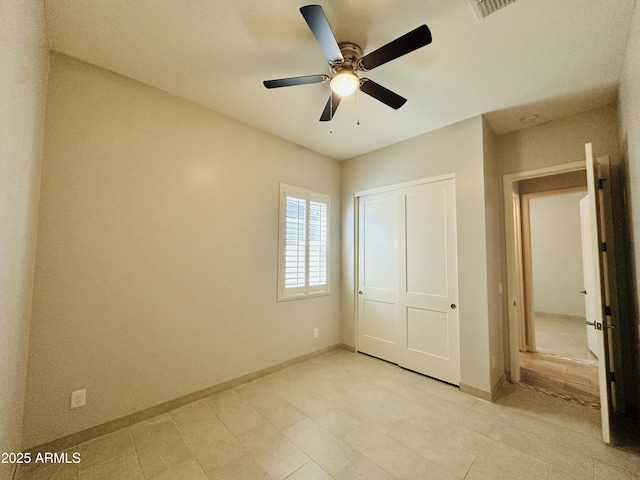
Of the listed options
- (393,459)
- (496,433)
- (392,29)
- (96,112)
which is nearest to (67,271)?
(96,112)

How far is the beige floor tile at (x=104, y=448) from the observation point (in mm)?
1745

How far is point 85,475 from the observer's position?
1625 mm

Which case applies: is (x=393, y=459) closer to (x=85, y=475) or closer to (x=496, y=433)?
(x=496, y=433)

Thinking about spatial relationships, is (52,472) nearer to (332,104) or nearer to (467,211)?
(332,104)

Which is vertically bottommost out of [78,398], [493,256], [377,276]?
[78,398]

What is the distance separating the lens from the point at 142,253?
87.8 inches

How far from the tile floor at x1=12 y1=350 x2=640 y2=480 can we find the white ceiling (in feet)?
9.54

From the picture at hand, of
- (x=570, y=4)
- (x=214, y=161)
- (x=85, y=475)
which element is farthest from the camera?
(x=214, y=161)

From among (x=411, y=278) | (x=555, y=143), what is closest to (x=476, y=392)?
(x=411, y=278)

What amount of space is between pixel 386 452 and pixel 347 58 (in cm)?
285

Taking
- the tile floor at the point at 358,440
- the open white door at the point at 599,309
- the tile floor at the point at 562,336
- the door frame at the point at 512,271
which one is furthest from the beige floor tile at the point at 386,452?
the tile floor at the point at 562,336

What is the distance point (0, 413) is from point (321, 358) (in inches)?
114

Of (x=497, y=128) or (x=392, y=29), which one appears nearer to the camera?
(x=392, y=29)

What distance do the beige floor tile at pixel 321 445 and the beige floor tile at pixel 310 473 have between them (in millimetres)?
36
